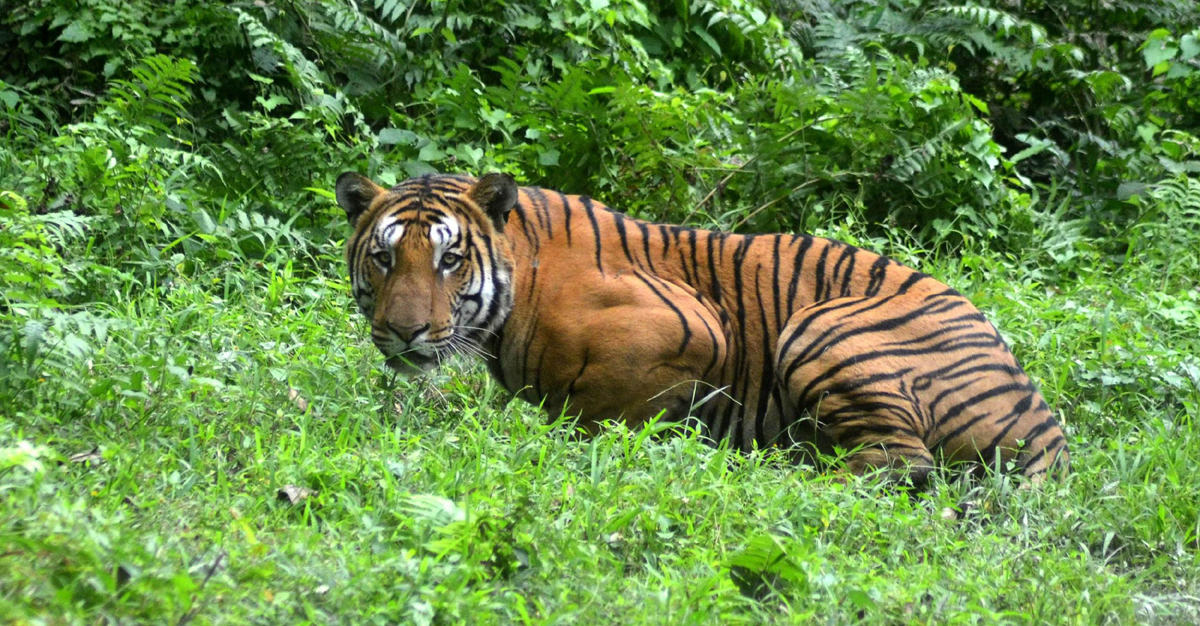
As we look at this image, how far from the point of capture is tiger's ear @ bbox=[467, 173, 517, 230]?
14.7ft

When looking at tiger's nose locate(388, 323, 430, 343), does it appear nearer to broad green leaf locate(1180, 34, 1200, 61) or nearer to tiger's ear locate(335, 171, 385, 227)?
tiger's ear locate(335, 171, 385, 227)

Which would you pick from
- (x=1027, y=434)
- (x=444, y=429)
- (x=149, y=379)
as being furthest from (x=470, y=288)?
(x=1027, y=434)

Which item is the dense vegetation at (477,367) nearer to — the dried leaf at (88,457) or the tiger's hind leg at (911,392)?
the dried leaf at (88,457)

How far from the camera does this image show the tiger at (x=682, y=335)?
437 centimetres

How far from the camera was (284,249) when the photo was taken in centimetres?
596

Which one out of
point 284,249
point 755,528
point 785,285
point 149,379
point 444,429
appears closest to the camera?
point 755,528

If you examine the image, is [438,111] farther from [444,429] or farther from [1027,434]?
[1027,434]

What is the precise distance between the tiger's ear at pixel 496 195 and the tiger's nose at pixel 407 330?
0.55m

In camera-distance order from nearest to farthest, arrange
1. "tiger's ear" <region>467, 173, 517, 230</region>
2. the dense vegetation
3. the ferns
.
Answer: the dense vegetation
"tiger's ear" <region>467, 173, 517, 230</region>
the ferns

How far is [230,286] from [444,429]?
1.94 m

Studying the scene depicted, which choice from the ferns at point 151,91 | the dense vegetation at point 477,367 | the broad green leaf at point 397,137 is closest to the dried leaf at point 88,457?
the dense vegetation at point 477,367

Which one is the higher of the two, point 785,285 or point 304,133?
point 304,133

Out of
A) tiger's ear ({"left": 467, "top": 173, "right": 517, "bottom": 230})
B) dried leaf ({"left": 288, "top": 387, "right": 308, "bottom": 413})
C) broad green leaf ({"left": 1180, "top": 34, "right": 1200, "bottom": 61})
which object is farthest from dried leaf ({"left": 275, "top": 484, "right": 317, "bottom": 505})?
broad green leaf ({"left": 1180, "top": 34, "right": 1200, "bottom": 61})

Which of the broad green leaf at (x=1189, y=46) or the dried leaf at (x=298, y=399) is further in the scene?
the broad green leaf at (x=1189, y=46)
